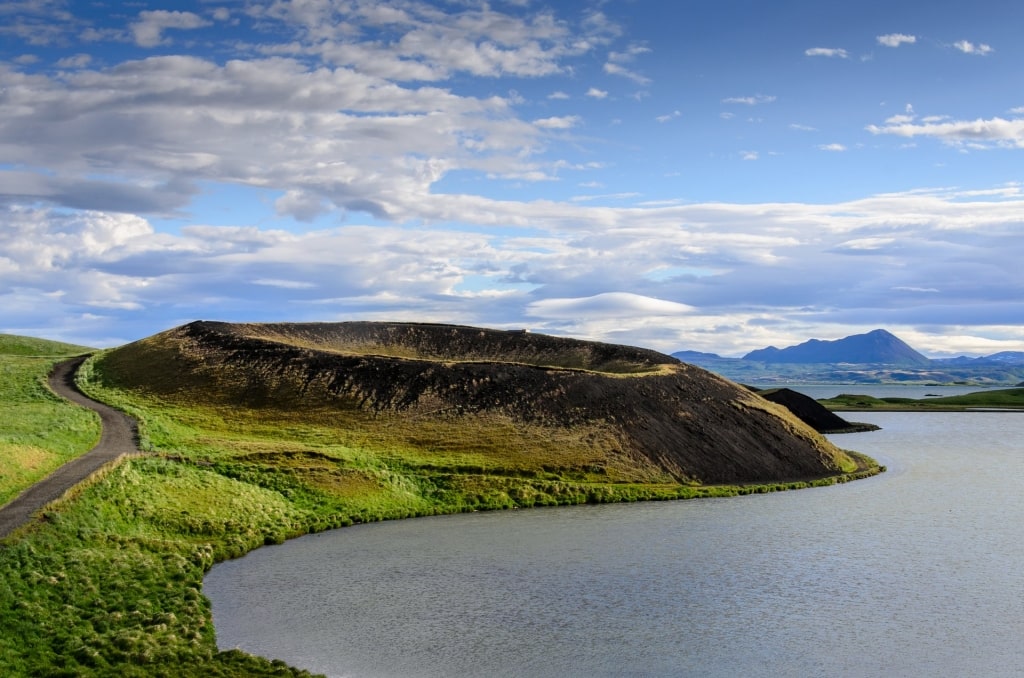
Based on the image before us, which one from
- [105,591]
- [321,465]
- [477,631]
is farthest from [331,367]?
[477,631]

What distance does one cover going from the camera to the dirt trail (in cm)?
4075

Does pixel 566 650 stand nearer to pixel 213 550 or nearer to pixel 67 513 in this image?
pixel 213 550

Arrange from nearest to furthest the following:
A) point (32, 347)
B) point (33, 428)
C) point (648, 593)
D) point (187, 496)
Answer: point (648, 593) → point (187, 496) → point (33, 428) → point (32, 347)

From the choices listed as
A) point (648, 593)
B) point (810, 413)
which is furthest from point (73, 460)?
point (810, 413)

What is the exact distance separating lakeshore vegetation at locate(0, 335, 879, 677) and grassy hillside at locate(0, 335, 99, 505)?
0.16m

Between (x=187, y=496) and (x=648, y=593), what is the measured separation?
94.4 ft

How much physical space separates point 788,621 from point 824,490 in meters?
39.8

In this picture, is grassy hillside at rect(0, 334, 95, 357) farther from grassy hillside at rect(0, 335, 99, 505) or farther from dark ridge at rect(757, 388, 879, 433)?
dark ridge at rect(757, 388, 879, 433)

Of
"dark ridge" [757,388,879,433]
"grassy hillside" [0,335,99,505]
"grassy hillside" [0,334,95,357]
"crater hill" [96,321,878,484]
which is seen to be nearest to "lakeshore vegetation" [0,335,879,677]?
"grassy hillside" [0,335,99,505]

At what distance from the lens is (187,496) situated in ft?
168

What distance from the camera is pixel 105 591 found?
34.1 meters

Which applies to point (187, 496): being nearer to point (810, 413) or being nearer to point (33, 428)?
point (33, 428)

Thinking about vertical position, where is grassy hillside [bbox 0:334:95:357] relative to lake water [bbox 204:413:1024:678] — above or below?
above

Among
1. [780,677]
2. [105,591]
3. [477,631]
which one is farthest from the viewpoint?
[105,591]
